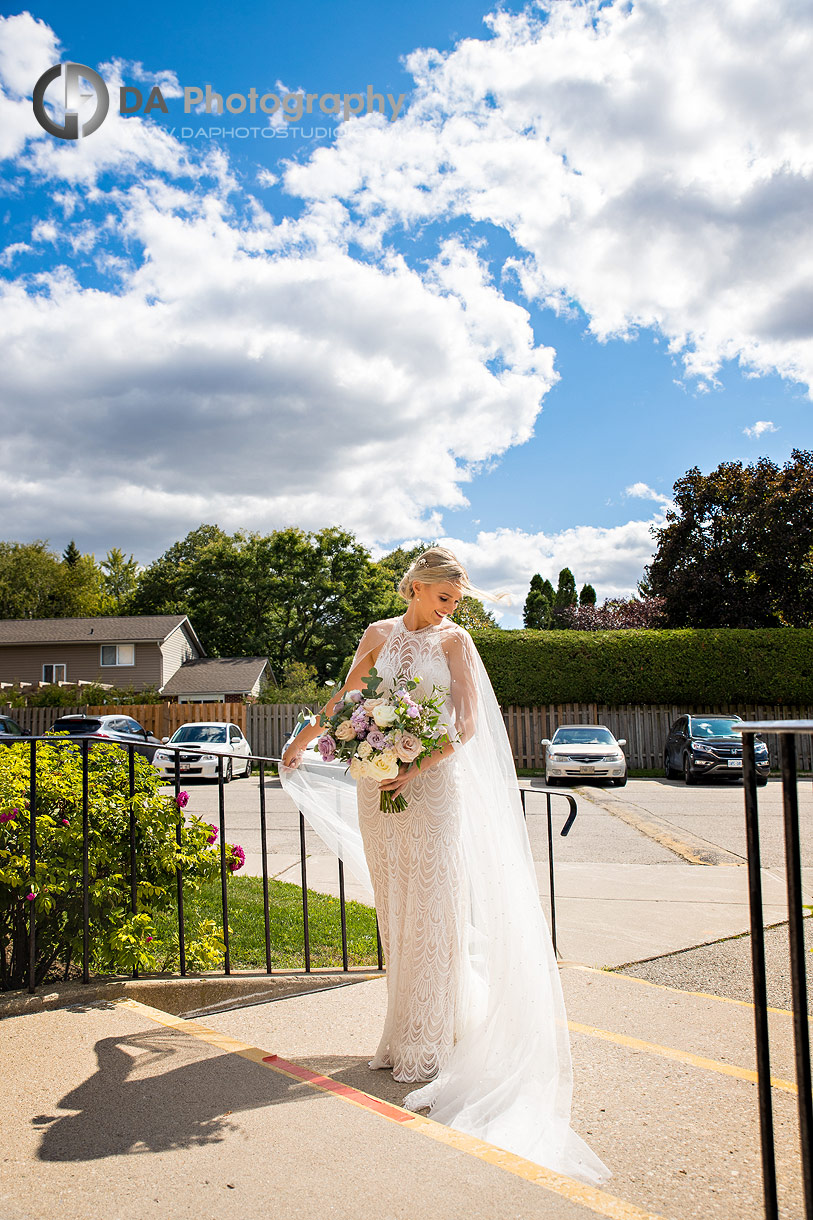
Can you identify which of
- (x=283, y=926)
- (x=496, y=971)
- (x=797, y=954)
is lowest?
(x=283, y=926)

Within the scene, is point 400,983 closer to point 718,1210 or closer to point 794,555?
point 718,1210

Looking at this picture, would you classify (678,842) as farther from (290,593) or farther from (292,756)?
(290,593)

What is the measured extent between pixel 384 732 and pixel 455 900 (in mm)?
753

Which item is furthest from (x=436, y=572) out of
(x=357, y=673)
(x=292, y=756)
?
(x=292, y=756)

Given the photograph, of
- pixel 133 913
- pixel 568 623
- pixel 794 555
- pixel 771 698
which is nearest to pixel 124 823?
pixel 133 913

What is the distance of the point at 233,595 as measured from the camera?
4081cm

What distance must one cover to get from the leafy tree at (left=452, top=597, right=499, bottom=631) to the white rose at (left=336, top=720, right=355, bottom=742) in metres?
30.1

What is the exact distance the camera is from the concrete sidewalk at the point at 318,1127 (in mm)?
2070

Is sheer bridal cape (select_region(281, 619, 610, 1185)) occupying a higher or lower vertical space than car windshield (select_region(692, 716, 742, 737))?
higher

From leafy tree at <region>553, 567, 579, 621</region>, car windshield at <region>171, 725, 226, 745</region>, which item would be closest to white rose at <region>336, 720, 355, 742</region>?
car windshield at <region>171, 725, 226, 745</region>

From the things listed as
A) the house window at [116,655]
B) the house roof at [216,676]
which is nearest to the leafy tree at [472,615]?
the house roof at [216,676]

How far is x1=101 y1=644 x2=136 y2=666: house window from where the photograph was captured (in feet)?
114

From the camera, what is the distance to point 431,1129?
2482 mm

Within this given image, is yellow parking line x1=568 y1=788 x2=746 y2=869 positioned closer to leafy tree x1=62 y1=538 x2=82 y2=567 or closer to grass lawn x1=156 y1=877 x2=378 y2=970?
grass lawn x1=156 y1=877 x2=378 y2=970
